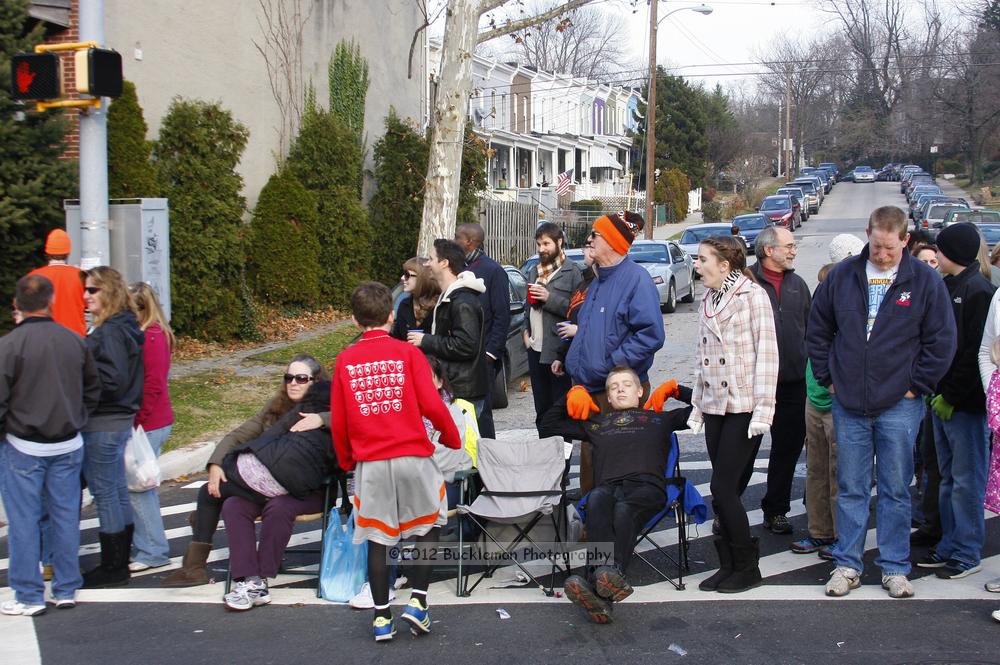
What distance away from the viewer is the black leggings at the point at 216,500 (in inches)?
229

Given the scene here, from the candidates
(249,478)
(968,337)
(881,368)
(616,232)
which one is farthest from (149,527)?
(968,337)

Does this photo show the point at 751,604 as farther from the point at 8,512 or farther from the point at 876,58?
the point at 876,58

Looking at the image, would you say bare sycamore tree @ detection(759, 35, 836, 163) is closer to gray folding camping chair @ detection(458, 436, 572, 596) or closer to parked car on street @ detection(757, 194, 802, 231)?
parked car on street @ detection(757, 194, 802, 231)

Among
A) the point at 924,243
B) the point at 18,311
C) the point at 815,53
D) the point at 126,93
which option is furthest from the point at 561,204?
the point at 815,53

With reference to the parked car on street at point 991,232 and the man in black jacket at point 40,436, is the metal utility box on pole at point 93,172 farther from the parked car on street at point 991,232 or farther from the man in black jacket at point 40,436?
the parked car on street at point 991,232

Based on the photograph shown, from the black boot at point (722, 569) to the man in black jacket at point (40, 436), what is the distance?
3.58m

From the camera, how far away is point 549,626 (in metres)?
5.33

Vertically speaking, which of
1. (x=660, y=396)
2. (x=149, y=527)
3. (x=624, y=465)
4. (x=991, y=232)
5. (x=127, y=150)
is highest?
(x=127, y=150)

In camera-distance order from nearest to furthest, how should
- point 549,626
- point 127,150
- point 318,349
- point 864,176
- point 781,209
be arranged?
point 549,626
point 127,150
point 318,349
point 781,209
point 864,176

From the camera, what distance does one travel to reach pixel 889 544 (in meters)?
5.65

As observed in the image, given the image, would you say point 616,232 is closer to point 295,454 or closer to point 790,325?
point 790,325

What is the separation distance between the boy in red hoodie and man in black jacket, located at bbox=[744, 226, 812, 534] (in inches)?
105

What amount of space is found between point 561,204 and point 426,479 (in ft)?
131

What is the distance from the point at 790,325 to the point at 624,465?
168 cm
